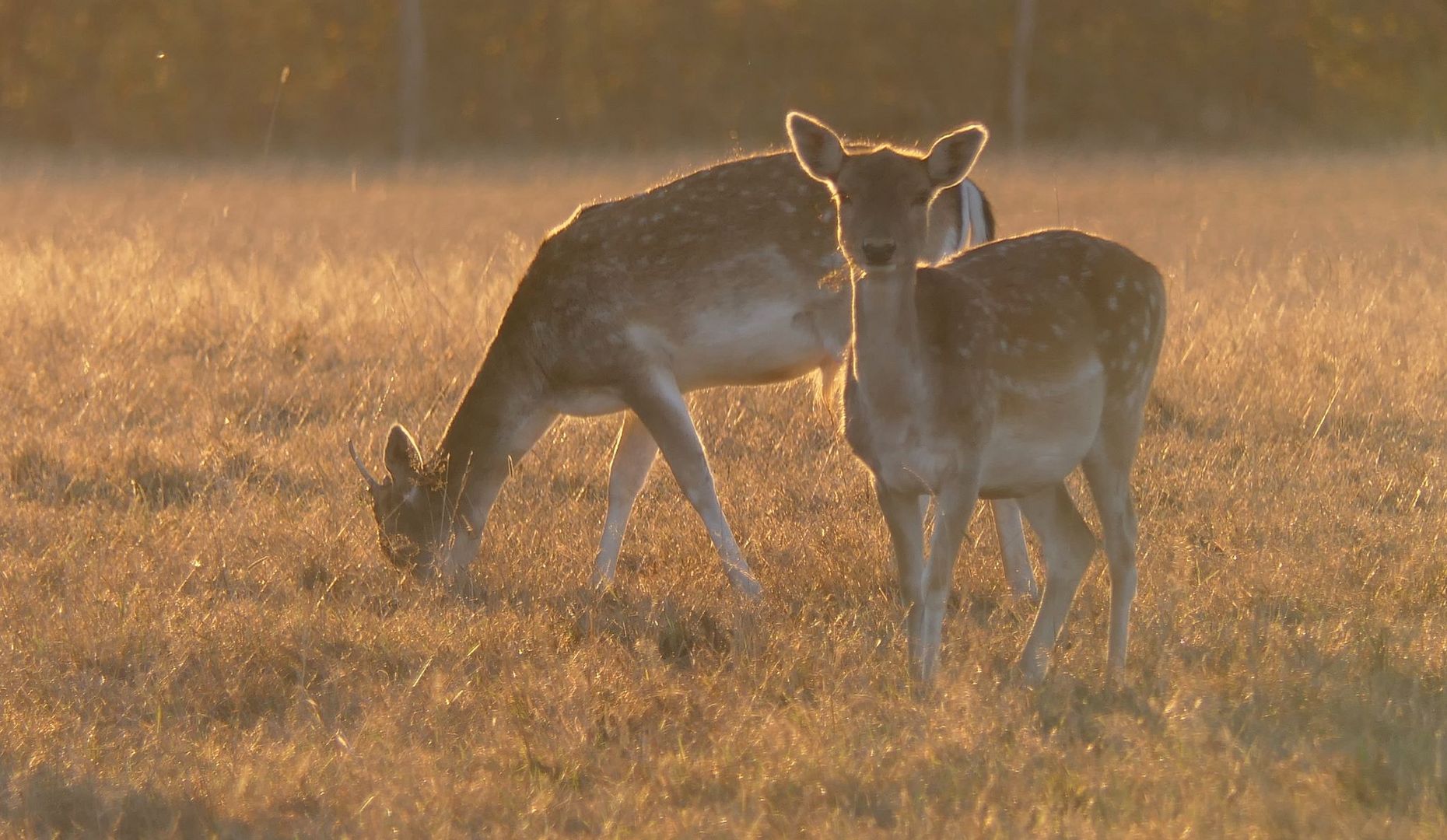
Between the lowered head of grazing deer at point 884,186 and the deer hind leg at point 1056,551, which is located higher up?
the lowered head of grazing deer at point 884,186

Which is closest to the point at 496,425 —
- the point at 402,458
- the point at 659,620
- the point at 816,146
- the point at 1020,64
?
the point at 402,458

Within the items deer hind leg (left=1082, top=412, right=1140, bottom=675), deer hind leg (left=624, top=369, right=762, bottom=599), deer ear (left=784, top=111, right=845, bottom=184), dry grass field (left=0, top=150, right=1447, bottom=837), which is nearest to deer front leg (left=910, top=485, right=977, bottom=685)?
dry grass field (left=0, top=150, right=1447, bottom=837)

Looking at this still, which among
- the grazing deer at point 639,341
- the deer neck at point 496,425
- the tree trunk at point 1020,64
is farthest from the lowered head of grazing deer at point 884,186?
the tree trunk at point 1020,64

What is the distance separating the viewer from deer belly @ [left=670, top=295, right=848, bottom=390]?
712cm

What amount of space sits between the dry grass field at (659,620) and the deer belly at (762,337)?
69cm

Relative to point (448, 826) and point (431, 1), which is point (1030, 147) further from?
point (448, 826)

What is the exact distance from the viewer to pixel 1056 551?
19.2 ft

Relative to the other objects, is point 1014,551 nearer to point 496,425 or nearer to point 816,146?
point 816,146

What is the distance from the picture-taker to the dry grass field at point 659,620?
462cm

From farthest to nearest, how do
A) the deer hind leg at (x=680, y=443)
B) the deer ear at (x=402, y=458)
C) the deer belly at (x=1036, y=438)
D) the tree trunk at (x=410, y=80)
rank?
the tree trunk at (x=410, y=80)
the deer ear at (x=402, y=458)
the deer hind leg at (x=680, y=443)
the deer belly at (x=1036, y=438)

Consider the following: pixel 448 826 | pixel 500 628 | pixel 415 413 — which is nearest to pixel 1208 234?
pixel 415 413

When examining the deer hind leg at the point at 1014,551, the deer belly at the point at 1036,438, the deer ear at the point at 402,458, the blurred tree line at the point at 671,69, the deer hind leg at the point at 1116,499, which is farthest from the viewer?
the blurred tree line at the point at 671,69

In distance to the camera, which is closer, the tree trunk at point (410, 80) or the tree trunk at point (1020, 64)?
the tree trunk at point (1020, 64)

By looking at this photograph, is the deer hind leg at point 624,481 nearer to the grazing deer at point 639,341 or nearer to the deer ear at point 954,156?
the grazing deer at point 639,341
